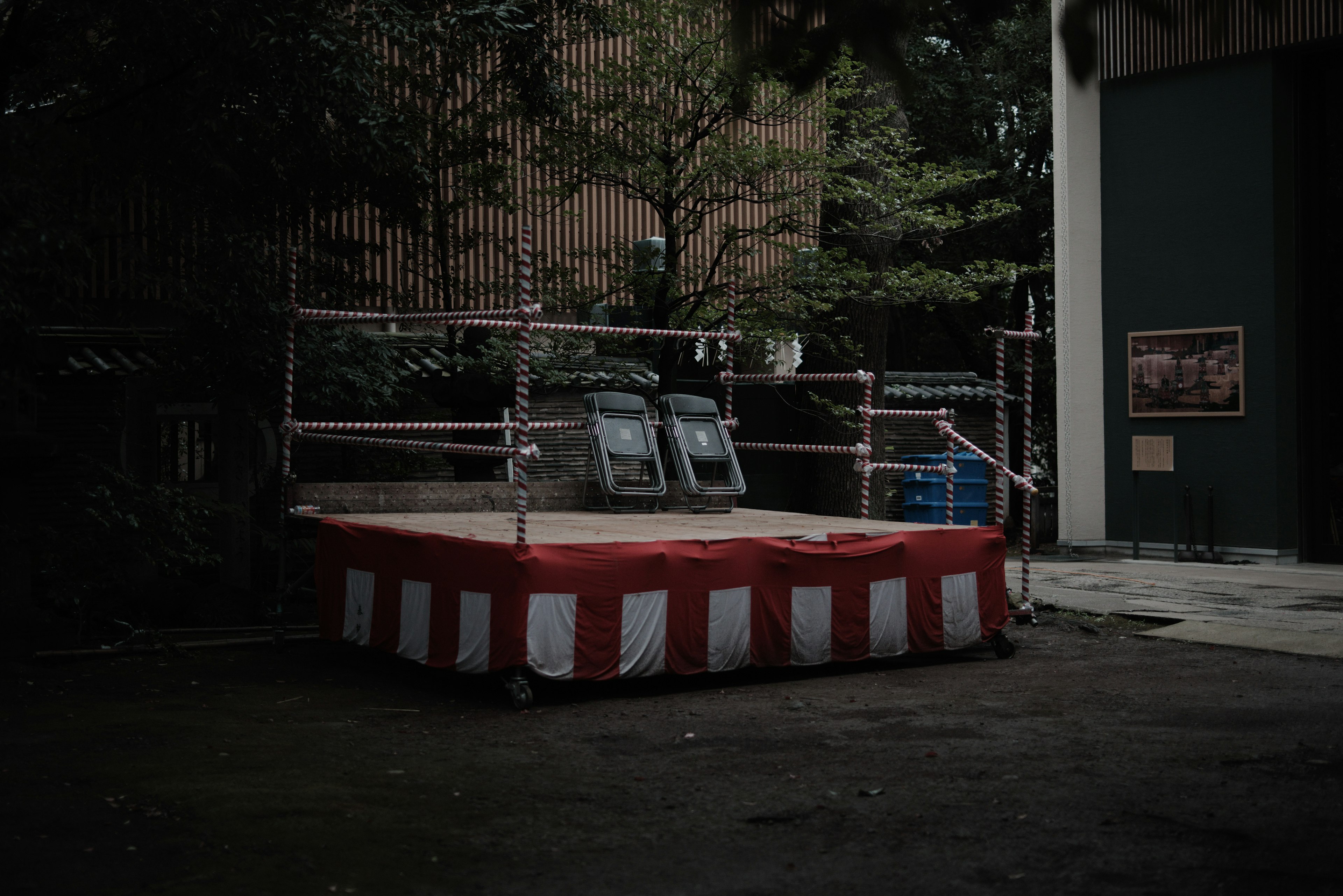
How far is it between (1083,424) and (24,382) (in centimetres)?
1327

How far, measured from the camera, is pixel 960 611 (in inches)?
339

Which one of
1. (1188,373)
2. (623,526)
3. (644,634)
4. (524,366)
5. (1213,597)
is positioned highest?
(1188,373)

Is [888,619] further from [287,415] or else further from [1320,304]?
[1320,304]

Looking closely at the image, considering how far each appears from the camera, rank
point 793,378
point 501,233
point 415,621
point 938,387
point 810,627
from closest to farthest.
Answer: point 415,621 < point 810,627 < point 793,378 < point 501,233 < point 938,387

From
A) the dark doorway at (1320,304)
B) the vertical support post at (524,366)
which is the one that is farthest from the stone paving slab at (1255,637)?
the dark doorway at (1320,304)

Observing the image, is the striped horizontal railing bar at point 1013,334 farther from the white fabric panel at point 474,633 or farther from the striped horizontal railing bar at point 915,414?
the white fabric panel at point 474,633

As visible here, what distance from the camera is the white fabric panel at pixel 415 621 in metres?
7.73

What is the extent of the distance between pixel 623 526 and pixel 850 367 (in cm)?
546

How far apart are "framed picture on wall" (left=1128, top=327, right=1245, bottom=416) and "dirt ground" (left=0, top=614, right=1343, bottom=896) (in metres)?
7.41

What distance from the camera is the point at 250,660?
28.7 ft

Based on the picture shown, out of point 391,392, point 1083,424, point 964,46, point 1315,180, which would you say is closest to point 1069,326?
point 1083,424

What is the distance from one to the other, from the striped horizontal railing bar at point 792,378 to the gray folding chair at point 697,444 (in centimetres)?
34

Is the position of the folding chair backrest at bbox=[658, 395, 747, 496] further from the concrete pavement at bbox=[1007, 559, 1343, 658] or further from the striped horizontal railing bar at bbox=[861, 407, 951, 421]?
the concrete pavement at bbox=[1007, 559, 1343, 658]

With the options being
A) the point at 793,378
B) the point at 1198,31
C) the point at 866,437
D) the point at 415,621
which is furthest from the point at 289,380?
the point at 1198,31
